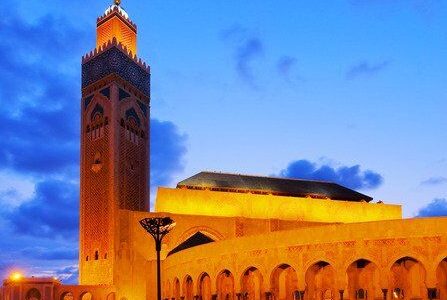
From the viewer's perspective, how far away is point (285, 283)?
2575 cm

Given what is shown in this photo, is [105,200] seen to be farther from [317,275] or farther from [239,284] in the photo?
[317,275]

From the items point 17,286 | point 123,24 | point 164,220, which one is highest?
point 123,24

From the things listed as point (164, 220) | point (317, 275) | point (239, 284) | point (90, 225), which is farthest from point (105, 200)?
point (164, 220)

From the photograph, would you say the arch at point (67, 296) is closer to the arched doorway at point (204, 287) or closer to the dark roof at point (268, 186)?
the dark roof at point (268, 186)

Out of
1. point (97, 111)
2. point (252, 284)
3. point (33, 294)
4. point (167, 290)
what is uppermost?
point (97, 111)

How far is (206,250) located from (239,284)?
2.70m

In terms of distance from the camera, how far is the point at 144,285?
33.7m

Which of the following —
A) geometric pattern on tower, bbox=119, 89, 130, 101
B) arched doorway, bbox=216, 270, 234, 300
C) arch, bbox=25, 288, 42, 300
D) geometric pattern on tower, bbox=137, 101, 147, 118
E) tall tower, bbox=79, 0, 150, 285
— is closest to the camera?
arched doorway, bbox=216, 270, 234, 300

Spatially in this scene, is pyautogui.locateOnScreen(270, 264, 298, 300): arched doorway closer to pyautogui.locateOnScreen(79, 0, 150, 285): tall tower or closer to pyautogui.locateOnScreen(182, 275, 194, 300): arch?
pyautogui.locateOnScreen(182, 275, 194, 300): arch

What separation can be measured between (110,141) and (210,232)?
10.4m

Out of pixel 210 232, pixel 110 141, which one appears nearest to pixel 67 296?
pixel 210 232

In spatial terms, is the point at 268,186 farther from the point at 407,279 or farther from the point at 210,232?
the point at 407,279

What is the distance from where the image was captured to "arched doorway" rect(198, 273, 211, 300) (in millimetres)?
28344

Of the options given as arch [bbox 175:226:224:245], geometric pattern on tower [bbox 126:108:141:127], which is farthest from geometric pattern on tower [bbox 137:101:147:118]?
arch [bbox 175:226:224:245]
